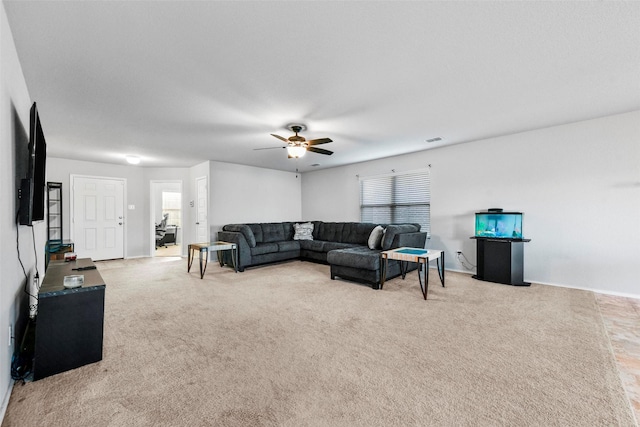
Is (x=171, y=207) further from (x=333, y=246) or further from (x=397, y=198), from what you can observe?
(x=397, y=198)

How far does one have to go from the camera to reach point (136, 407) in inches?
61.9

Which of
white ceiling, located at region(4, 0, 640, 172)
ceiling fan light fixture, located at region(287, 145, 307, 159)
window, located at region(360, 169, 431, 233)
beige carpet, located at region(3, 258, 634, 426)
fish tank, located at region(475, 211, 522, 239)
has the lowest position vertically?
beige carpet, located at region(3, 258, 634, 426)

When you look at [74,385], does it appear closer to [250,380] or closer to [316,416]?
[250,380]

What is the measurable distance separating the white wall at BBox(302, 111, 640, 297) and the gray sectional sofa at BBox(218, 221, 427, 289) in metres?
0.87

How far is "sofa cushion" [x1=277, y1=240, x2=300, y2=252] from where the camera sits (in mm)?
5812

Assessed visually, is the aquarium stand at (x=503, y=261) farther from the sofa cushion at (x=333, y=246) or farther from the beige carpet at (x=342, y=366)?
the sofa cushion at (x=333, y=246)

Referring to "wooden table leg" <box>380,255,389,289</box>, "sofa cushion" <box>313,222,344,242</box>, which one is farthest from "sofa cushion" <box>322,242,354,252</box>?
"wooden table leg" <box>380,255,389,289</box>

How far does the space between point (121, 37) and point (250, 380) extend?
2.52m

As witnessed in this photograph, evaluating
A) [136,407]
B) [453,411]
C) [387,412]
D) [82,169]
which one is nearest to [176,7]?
[136,407]

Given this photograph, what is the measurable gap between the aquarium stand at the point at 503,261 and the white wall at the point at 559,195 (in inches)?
14.3

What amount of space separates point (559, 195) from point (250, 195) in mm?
5936

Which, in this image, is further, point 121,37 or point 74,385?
point 121,37

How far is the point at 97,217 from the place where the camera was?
6359 mm

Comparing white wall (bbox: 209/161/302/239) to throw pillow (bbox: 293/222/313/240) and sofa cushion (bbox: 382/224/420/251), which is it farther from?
sofa cushion (bbox: 382/224/420/251)
